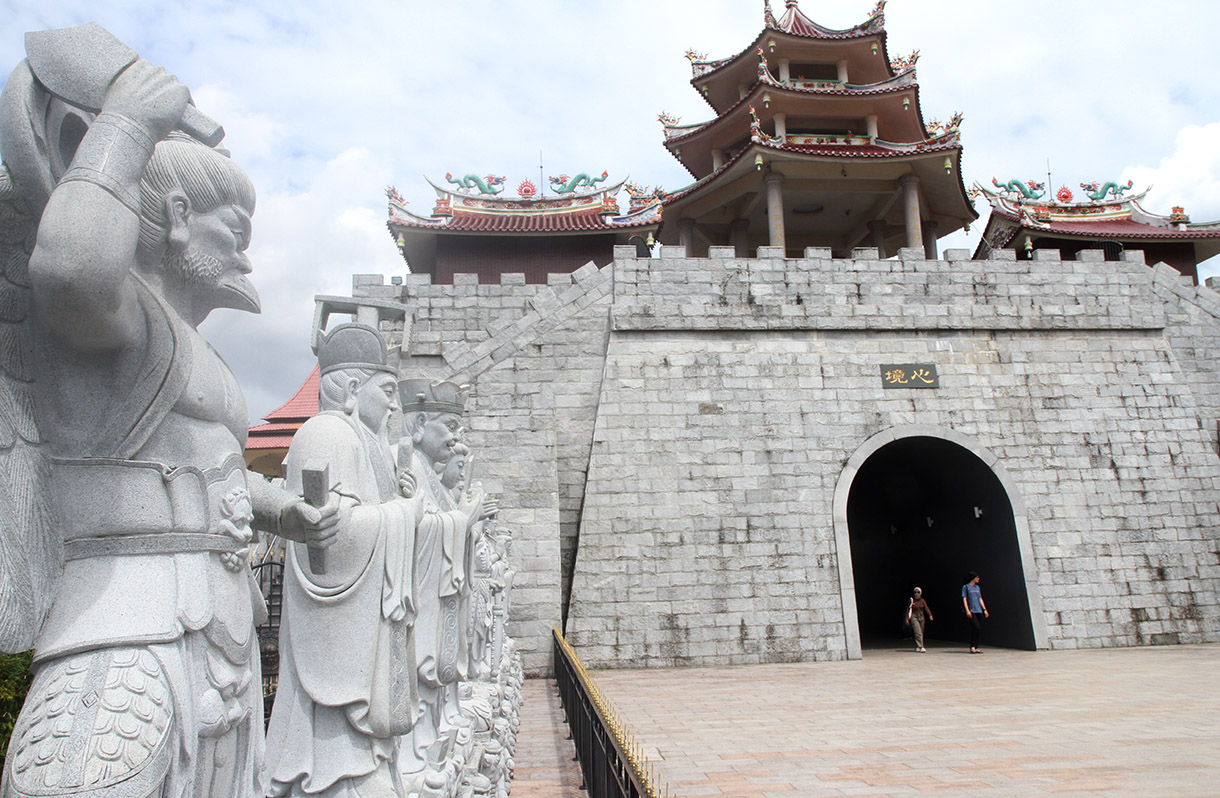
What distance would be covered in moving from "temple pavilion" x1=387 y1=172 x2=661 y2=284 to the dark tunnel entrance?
7.77m

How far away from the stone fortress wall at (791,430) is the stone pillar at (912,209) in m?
3.20

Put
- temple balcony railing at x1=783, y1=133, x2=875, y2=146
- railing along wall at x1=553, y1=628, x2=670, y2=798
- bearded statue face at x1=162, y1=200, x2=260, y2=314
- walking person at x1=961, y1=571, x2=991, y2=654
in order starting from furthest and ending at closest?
temple balcony railing at x1=783, y1=133, x2=875, y2=146
walking person at x1=961, y1=571, x2=991, y2=654
railing along wall at x1=553, y1=628, x2=670, y2=798
bearded statue face at x1=162, y1=200, x2=260, y2=314

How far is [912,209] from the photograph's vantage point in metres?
18.2

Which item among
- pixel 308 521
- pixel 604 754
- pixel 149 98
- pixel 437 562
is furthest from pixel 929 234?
pixel 149 98

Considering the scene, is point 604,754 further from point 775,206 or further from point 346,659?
point 775,206

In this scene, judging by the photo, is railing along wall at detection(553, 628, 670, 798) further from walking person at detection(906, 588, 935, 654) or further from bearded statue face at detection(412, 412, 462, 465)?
walking person at detection(906, 588, 935, 654)

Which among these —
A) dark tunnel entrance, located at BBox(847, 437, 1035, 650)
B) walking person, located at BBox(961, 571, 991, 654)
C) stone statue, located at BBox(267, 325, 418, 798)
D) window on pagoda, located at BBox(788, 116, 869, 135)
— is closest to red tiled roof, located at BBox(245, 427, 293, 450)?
dark tunnel entrance, located at BBox(847, 437, 1035, 650)

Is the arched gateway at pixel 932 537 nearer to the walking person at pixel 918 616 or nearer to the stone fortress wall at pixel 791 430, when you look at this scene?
the stone fortress wall at pixel 791 430

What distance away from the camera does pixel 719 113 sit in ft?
73.7

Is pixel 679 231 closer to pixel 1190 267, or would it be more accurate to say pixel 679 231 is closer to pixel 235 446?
pixel 1190 267

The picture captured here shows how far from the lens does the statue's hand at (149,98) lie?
212 centimetres

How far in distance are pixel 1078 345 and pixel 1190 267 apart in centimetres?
947

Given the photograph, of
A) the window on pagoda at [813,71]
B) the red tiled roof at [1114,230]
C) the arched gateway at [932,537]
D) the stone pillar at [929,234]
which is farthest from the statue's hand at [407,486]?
the red tiled roof at [1114,230]

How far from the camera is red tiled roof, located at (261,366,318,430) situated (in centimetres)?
1742
